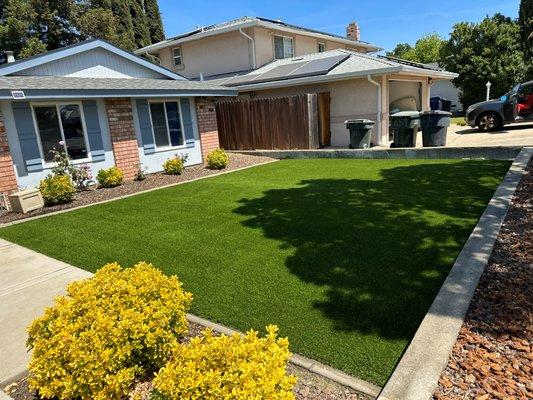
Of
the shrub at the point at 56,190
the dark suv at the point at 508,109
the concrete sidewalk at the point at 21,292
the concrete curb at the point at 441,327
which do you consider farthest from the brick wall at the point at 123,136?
the dark suv at the point at 508,109

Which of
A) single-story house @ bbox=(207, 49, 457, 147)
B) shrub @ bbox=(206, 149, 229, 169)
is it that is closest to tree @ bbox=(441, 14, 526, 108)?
single-story house @ bbox=(207, 49, 457, 147)

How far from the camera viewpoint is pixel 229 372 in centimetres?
202

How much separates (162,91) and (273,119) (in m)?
5.33

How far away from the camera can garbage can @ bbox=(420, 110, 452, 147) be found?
12750mm

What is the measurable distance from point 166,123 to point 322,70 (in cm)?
674

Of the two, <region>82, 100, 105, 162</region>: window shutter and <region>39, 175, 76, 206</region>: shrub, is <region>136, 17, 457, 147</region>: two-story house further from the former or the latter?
<region>39, 175, 76, 206</region>: shrub

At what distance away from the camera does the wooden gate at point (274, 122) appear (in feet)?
49.5

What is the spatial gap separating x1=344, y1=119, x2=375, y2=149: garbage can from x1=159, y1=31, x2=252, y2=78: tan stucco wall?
868cm

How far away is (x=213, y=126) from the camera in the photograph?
14688mm

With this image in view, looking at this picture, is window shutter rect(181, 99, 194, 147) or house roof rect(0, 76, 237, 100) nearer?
house roof rect(0, 76, 237, 100)

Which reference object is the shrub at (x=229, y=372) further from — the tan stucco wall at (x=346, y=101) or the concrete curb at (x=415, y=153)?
the tan stucco wall at (x=346, y=101)

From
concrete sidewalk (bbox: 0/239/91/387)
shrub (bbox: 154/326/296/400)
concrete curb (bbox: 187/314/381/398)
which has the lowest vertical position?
concrete curb (bbox: 187/314/381/398)

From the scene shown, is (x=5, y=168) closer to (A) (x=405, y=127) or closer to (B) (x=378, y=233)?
(B) (x=378, y=233)

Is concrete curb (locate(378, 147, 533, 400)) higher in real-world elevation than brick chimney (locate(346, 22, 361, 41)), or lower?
lower
